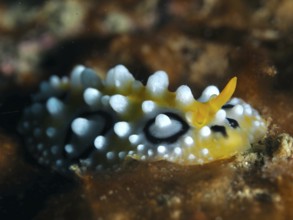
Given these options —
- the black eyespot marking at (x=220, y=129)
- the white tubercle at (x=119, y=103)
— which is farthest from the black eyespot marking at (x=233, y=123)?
the white tubercle at (x=119, y=103)

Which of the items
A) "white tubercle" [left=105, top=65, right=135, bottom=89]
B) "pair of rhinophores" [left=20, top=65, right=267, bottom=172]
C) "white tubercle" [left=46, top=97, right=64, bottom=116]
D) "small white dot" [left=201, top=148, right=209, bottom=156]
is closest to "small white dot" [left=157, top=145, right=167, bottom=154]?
"pair of rhinophores" [left=20, top=65, right=267, bottom=172]

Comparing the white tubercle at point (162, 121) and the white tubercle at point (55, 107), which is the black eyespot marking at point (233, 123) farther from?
the white tubercle at point (55, 107)

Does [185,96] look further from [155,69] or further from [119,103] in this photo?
[155,69]

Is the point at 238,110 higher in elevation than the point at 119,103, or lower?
higher

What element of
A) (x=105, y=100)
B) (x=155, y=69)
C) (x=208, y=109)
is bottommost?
(x=155, y=69)

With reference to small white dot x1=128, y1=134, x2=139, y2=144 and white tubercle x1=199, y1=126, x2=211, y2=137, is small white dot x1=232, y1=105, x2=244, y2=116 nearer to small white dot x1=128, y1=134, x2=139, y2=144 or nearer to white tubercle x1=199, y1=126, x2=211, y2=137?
white tubercle x1=199, y1=126, x2=211, y2=137

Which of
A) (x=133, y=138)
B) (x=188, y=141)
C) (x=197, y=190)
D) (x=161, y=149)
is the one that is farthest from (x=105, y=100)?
(x=197, y=190)
